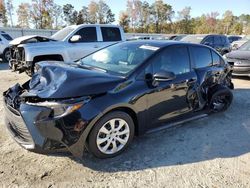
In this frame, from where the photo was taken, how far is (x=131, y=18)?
53.3m

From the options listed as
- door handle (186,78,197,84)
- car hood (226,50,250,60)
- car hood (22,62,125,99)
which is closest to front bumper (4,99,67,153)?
car hood (22,62,125,99)

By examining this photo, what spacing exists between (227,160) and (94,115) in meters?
1.97

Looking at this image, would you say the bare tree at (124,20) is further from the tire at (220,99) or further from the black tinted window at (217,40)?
the tire at (220,99)

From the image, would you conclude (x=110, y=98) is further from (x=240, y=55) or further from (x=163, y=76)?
(x=240, y=55)

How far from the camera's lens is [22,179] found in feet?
10.4

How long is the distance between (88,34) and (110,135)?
6.41 meters

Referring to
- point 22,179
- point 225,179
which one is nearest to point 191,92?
point 225,179

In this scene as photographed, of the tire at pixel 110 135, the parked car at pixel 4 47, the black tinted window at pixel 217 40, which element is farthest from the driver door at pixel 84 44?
the black tinted window at pixel 217 40

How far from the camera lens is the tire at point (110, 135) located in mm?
3422

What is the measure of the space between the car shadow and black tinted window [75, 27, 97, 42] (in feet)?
17.8

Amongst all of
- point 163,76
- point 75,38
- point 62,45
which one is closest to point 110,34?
point 75,38

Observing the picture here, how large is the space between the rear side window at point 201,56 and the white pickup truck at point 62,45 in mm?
4413

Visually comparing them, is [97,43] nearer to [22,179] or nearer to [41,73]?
[41,73]

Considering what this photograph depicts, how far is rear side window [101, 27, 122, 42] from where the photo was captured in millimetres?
9688
